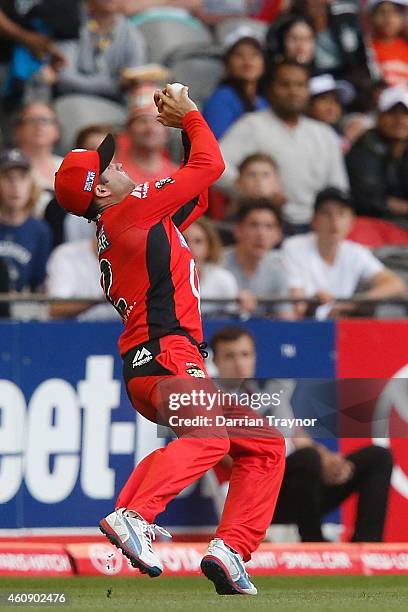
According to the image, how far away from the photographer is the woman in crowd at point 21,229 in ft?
35.5

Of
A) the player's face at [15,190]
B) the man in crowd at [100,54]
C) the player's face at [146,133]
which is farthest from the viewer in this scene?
the man in crowd at [100,54]

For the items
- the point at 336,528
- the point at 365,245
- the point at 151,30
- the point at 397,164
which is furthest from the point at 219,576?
the point at 151,30

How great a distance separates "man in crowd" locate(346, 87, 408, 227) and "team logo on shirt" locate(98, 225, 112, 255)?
6.37 meters

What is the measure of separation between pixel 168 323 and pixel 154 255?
33 cm

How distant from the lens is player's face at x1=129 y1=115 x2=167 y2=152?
1177 centimetres

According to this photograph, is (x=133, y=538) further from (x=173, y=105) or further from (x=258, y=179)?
(x=258, y=179)

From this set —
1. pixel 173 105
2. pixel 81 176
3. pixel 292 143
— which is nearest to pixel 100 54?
pixel 292 143

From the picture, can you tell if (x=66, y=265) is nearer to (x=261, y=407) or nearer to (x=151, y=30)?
(x=261, y=407)

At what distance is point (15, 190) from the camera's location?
36.4ft

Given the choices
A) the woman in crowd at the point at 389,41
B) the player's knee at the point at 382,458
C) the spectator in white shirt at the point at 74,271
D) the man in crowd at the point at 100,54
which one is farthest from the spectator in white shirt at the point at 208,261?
the woman in crowd at the point at 389,41

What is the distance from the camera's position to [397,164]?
13.5m

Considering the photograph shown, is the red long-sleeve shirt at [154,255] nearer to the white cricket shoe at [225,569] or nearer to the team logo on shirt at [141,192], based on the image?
the team logo on shirt at [141,192]

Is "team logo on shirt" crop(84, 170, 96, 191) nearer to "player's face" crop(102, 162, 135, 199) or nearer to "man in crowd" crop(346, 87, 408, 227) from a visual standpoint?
"player's face" crop(102, 162, 135, 199)

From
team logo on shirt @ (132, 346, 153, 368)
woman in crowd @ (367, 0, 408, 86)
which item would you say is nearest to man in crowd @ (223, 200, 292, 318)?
team logo on shirt @ (132, 346, 153, 368)
